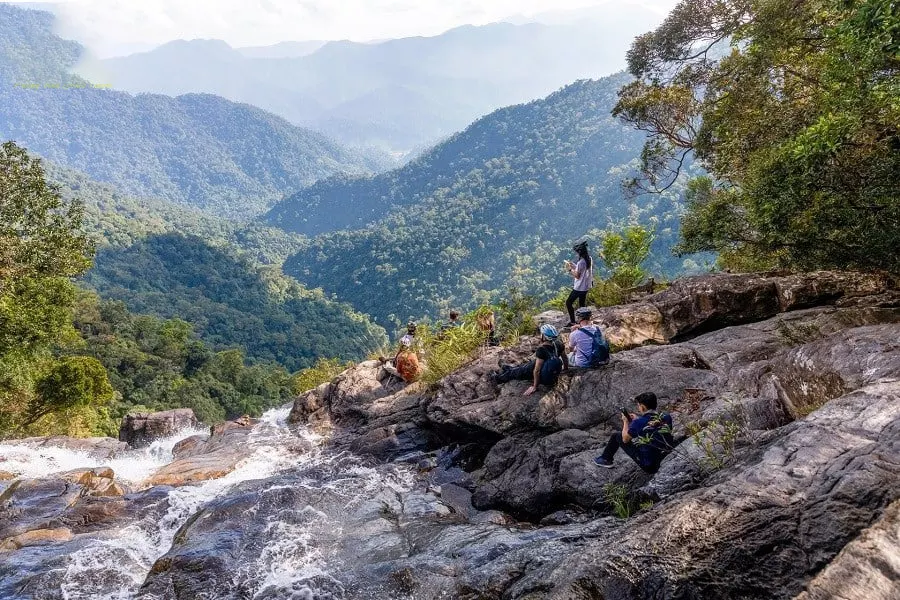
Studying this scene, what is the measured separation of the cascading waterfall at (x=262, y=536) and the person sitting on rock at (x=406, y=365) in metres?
2.94

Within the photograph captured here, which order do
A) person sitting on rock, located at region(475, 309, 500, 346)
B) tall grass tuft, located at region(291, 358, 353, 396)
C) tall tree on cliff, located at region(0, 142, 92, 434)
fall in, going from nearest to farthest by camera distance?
person sitting on rock, located at region(475, 309, 500, 346) < tall tree on cliff, located at region(0, 142, 92, 434) < tall grass tuft, located at region(291, 358, 353, 396)

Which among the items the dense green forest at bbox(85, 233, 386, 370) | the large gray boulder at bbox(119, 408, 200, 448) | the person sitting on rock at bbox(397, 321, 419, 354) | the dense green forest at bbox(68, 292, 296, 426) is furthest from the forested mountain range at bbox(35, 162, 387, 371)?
the person sitting on rock at bbox(397, 321, 419, 354)

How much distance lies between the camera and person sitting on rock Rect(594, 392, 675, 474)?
6117mm

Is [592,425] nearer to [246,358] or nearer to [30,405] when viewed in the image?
A: [30,405]

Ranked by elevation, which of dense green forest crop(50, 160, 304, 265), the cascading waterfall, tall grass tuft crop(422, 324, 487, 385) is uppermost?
dense green forest crop(50, 160, 304, 265)

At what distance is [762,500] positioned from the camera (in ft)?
12.3

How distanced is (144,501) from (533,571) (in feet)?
26.1

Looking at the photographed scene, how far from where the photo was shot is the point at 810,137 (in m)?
6.73

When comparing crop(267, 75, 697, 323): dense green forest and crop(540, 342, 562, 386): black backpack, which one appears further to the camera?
crop(267, 75, 697, 323): dense green forest

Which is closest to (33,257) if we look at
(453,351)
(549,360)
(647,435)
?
(453,351)

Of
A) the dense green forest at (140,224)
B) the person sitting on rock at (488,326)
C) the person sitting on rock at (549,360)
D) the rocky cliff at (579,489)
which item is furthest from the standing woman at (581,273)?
the dense green forest at (140,224)

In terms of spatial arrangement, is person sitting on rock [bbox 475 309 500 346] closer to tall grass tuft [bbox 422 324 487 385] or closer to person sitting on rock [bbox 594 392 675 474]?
tall grass tuft [bbox 422 324 487 385]

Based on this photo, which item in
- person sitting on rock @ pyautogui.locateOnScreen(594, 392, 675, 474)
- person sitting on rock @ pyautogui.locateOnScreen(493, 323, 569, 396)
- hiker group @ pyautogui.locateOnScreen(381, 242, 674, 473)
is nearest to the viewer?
person sitting on rock @ pyautogui.locateOnScreen(594, 392, 675, 474)

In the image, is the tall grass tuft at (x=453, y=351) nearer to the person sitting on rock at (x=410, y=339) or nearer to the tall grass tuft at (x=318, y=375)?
the person sitting on rock at (x=410, y=339)
